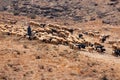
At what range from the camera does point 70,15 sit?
151 ft

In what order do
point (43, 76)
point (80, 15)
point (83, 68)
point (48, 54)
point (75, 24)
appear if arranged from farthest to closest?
Result: point (80, 15)
point (75, 24)
point (48, 54)
point (83, 68)
point (43, 76)

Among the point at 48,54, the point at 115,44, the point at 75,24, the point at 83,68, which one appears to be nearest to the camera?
the point at 83,68

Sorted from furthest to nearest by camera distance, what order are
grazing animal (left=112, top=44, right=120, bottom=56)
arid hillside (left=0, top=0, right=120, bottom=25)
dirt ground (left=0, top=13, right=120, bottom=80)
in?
1. arid hillside (left=0, top=0, right=120, bottom=25)
2. grazing animal (left=112, top=44, right=120, bottom=56)
3. dirt ground (left=0, top=13, right=120, bottom=80)

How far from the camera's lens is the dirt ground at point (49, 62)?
24047mm

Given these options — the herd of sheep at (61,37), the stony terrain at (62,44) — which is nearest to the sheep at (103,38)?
the herd of sheep at (61,37)

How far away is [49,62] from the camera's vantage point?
84.9 feet

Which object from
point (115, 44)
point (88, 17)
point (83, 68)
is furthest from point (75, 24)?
point (83, 68)

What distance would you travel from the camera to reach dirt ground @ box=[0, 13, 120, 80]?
78.9 ft

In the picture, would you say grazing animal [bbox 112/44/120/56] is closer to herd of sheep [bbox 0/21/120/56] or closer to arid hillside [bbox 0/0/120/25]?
herd of sheep [bbox 0/21/120/56]

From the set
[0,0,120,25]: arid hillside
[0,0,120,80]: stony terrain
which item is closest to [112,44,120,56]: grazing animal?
[0,0,120,80]: stony terrain

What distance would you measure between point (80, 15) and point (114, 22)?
5104 millimetres

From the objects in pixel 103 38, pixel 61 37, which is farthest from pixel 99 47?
pixel 103 38

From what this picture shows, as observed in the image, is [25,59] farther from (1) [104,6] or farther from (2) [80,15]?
(1) [104,6]

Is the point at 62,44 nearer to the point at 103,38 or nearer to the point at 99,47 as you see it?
the point at 99,47
